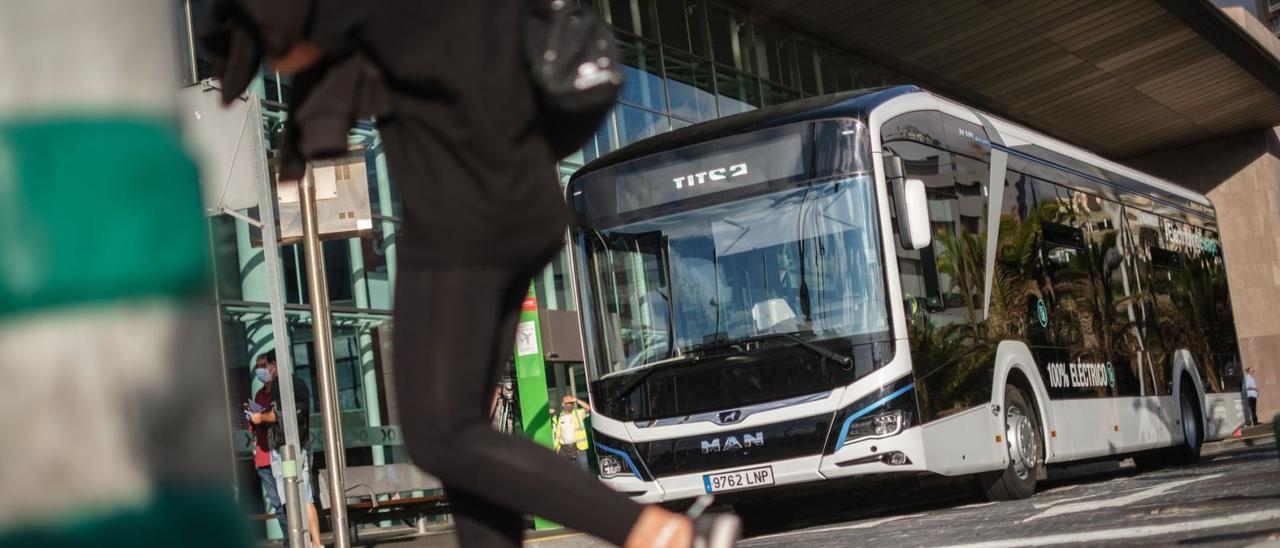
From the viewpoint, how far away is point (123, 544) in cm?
161

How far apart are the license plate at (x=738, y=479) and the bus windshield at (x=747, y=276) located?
866mm

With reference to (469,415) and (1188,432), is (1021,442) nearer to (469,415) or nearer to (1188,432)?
(1188,432)

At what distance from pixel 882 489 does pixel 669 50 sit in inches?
455

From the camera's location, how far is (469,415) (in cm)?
231

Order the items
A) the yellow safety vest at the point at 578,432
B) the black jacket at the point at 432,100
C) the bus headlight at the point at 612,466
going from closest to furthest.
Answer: the black jacket at the point at 432,100 → the bus headlight at the point at 612,466 → the yellow safety vest at the point at 578,432

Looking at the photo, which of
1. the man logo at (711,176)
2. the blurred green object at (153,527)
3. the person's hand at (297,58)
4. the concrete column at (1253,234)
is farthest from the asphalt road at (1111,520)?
the concrete column at (1253,234)

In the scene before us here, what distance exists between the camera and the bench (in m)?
14.6

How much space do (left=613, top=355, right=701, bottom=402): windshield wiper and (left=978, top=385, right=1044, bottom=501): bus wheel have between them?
2342 mm

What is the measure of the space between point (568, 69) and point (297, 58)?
0.40 m

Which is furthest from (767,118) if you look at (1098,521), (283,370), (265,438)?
(265,438)

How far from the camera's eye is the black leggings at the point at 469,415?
7.52 ft

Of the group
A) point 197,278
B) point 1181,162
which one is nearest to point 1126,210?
point 197,278

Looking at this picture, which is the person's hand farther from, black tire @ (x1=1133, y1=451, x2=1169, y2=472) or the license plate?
black tire @ (x1=1133, y1=451, x2=1169, y2=472)

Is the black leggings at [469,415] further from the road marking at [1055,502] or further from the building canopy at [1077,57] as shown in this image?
the building canopy at [1077,57]
